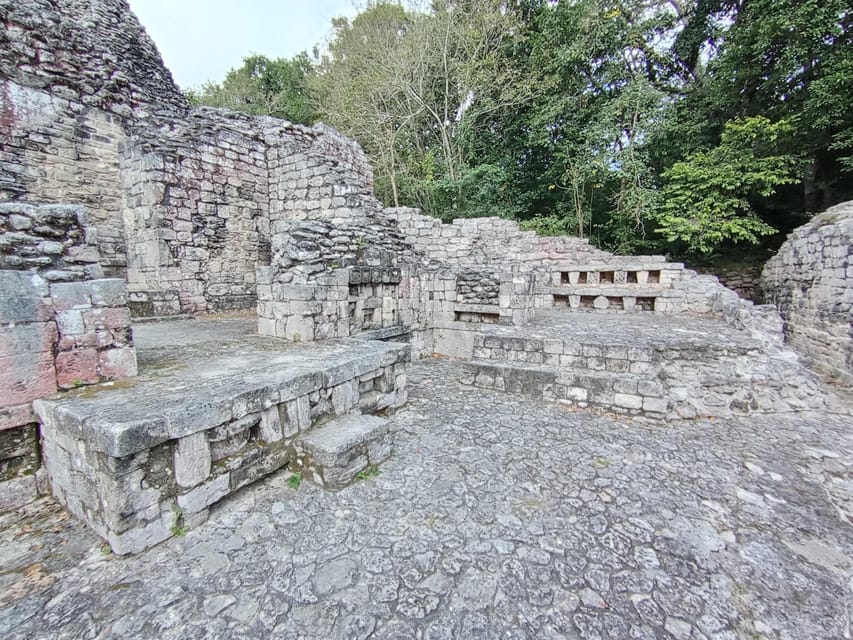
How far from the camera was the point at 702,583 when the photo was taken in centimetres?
228

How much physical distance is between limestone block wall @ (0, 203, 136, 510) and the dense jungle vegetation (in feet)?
40.4

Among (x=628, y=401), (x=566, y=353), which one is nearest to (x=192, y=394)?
(x=566, y=353)

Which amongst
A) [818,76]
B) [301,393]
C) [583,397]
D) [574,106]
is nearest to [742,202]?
[818,76]

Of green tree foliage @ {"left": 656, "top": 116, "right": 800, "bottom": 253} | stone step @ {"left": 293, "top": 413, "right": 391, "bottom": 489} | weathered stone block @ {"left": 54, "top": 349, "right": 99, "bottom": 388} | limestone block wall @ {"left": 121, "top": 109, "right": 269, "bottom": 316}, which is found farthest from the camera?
green tree foliage @ {"left": 656, "top": 116, "right": 800, "bottom": 253}

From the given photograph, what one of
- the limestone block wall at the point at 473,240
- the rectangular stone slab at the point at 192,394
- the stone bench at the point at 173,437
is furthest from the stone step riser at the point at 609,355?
the limestone block wall at the point at 473,240

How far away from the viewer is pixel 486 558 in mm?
2471

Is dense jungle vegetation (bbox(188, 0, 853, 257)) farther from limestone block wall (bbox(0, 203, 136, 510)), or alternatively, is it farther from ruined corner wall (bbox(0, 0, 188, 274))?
limestone block wall (bbox(0, 203, 136, 510))

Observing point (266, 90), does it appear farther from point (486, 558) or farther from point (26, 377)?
point (486, 558)

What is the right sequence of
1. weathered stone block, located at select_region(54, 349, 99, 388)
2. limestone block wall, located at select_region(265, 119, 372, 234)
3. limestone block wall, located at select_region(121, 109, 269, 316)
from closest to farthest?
weathered stone block, located at select_region(54, 349, 99, 388)
limestone block wall, located at select_region(121, 109, 269, 316)
limestone block wall, located at select_region(265, 119, 372, 234)

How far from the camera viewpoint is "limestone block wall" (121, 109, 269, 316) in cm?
741

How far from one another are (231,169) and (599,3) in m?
13.0

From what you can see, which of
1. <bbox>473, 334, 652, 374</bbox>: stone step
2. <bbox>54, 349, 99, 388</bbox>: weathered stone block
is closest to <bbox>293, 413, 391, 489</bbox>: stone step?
<bbox>54, 349, 99, 388</bbox>: weathered stone block

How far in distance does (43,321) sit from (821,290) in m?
12.6

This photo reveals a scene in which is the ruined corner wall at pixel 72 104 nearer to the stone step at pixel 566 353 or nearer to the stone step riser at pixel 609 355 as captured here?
the stone step at pixel 566 353
